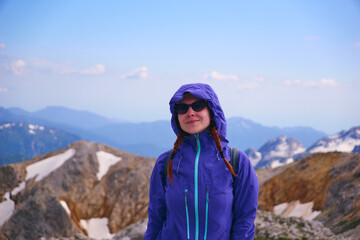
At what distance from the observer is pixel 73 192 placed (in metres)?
51.4

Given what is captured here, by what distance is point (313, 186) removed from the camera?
3650 centimetres

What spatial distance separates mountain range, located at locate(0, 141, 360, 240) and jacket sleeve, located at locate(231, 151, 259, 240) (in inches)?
773

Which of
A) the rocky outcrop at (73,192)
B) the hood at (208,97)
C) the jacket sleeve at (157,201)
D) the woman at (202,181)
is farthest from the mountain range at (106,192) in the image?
the hood at (208,97)

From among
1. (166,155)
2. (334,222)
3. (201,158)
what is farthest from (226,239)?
(334,222)

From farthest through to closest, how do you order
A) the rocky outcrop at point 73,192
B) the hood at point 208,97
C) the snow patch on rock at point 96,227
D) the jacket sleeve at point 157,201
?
the snow patch on rock at point 96,227, the rocky outcrop at point 73,192, the jacket sleeve at point 157,201, the hood at point 208,97

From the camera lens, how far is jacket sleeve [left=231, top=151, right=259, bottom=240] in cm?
478

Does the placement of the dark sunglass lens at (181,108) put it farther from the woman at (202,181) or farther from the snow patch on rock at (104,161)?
the snow patch on rock at (104,161)

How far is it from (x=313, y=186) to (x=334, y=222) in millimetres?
14897

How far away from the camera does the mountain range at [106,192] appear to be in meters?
32.6

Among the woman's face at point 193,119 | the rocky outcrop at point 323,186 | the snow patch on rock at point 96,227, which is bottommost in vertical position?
the snow patch on rock at point 96,227

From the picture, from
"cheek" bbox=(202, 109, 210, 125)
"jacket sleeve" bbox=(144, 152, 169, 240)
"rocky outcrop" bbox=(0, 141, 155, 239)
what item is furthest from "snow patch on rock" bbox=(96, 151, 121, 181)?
"cheek" bbox=(202, 109, 210, 125)

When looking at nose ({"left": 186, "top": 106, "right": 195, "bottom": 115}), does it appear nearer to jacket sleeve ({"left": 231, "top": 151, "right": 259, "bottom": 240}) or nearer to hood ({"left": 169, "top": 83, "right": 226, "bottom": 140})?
hood ({"left": 169, "top": 83, "right": 226, "bottom": 140})

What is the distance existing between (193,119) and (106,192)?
2038 inches

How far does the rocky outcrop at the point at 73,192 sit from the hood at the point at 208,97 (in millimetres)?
45666
